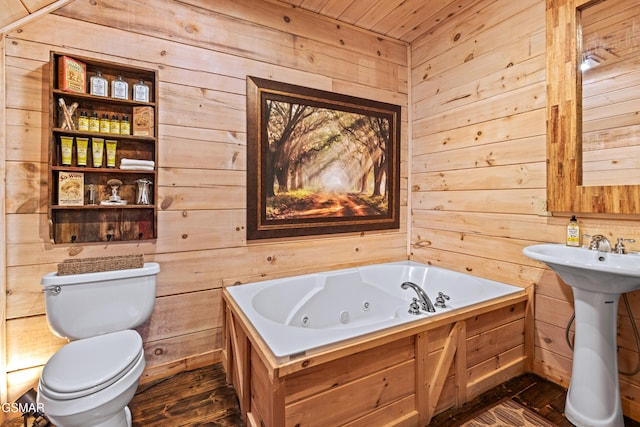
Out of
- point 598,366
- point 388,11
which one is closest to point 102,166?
point 388,11

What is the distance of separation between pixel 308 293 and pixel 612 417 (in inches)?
67.2

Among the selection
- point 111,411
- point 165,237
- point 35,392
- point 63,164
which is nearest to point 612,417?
point 111,411

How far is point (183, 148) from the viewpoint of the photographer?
6.32 ft

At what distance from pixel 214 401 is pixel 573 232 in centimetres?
229

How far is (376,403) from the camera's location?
4.51 feet

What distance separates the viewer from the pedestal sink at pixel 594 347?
1.42m

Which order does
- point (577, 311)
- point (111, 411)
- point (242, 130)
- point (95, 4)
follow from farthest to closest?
point (242, 130)
point (95, 4)
point (577, 311)
point (111, 411)

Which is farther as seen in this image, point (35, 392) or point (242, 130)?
point (242, 130)

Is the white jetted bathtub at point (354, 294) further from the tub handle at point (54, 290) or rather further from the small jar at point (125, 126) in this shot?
the small jar at point (125, 126)

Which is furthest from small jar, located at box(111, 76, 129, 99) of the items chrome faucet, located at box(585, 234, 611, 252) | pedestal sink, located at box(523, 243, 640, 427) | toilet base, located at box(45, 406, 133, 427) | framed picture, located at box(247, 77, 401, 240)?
chrome faucet, located at box(585, 234, 611, 252)

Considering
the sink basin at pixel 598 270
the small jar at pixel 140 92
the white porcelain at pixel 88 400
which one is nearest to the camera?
the white porcelain at pixel 88 400

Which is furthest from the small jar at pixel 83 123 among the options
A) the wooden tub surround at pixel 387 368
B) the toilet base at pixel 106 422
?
the toilet base at pixel 106 422

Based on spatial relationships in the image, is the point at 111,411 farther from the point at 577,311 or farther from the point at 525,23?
the point at 525,23

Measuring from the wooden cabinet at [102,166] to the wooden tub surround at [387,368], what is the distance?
790mm
